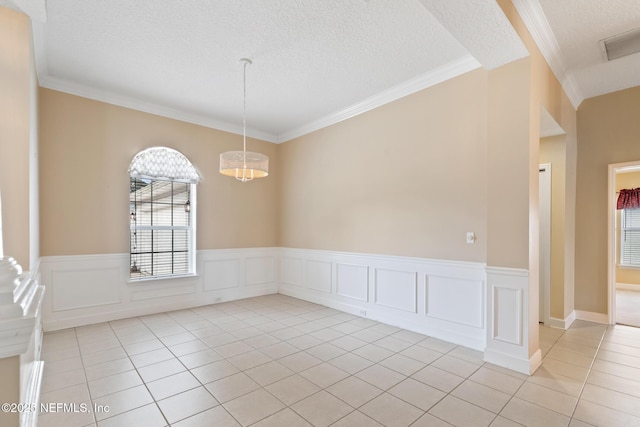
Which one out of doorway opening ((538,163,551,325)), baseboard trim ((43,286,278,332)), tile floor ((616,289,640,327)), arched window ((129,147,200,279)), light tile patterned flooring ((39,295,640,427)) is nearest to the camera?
light tile patterned flooring ((39,295,640,427))

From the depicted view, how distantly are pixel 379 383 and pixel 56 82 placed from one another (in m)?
5.10

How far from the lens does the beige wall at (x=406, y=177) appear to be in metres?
3.29

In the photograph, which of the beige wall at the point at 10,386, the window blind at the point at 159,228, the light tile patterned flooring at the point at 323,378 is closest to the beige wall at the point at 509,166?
the light tile patterned flooring at the point at 323,378

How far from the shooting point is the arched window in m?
4.44

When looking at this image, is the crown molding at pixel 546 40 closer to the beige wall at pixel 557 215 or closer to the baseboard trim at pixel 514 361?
the beige wall at pixel 557 215

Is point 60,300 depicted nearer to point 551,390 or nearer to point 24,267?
point 24,267

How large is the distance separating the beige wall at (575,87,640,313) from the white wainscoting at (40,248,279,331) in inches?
202

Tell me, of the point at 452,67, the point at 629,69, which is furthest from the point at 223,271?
the point at 629,69

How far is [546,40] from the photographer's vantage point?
114 inches

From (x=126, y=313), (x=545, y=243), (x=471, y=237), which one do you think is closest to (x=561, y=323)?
(x=545, y=243)

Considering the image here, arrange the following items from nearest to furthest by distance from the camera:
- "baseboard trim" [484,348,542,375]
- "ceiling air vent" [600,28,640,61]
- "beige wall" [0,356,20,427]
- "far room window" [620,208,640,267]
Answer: "beige wall" [0,356,20,427] < "baseboard trim" [484,348,542,375] < "ceiling air vent" [600,28,640,61] < "far room window" [620,208,640,267]

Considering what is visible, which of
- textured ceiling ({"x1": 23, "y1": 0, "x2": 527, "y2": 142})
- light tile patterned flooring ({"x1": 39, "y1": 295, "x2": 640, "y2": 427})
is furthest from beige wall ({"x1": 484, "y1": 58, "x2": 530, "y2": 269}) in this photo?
light tile patterned flooring ({"x1": 39, "y1": 295, "x2": 640, "y2": 427})

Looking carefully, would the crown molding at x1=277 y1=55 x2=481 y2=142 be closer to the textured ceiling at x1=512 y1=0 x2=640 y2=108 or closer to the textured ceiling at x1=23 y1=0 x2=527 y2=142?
the textured ceiling at x1=23 y1=0 x2=527 y2=142

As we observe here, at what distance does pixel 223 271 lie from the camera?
5.23 meters
